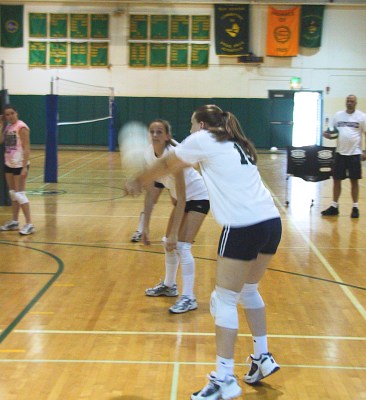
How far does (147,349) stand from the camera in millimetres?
4734

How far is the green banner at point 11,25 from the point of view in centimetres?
2620

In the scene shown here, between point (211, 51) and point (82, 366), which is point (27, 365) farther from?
point (211, 51)

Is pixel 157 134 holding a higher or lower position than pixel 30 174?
higher

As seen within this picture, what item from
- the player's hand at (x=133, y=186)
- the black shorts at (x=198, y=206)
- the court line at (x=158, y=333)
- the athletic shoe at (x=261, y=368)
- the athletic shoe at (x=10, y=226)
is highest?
the player's hand at (x=133, y=186)

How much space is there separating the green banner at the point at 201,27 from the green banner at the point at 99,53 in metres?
3.75

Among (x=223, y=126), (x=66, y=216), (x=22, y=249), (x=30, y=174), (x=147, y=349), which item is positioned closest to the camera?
(x=223, y=126)

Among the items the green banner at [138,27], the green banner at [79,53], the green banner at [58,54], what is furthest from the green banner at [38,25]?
the green banner at [138,27]

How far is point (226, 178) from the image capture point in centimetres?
367

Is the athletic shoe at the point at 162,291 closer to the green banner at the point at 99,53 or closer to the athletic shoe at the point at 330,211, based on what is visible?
the athletic shoe at the point at 330,211

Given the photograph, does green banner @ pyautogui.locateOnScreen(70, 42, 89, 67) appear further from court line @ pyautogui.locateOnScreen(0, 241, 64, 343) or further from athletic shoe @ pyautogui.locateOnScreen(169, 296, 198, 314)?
athletic shoe @ pyautogui.locateOnScreen(169, 296, 198, 314)

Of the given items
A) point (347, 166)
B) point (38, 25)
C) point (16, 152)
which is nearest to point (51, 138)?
point (16, 152)

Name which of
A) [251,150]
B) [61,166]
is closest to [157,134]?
[251,150]

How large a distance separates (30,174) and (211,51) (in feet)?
38.6

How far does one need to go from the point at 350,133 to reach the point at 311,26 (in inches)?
635
